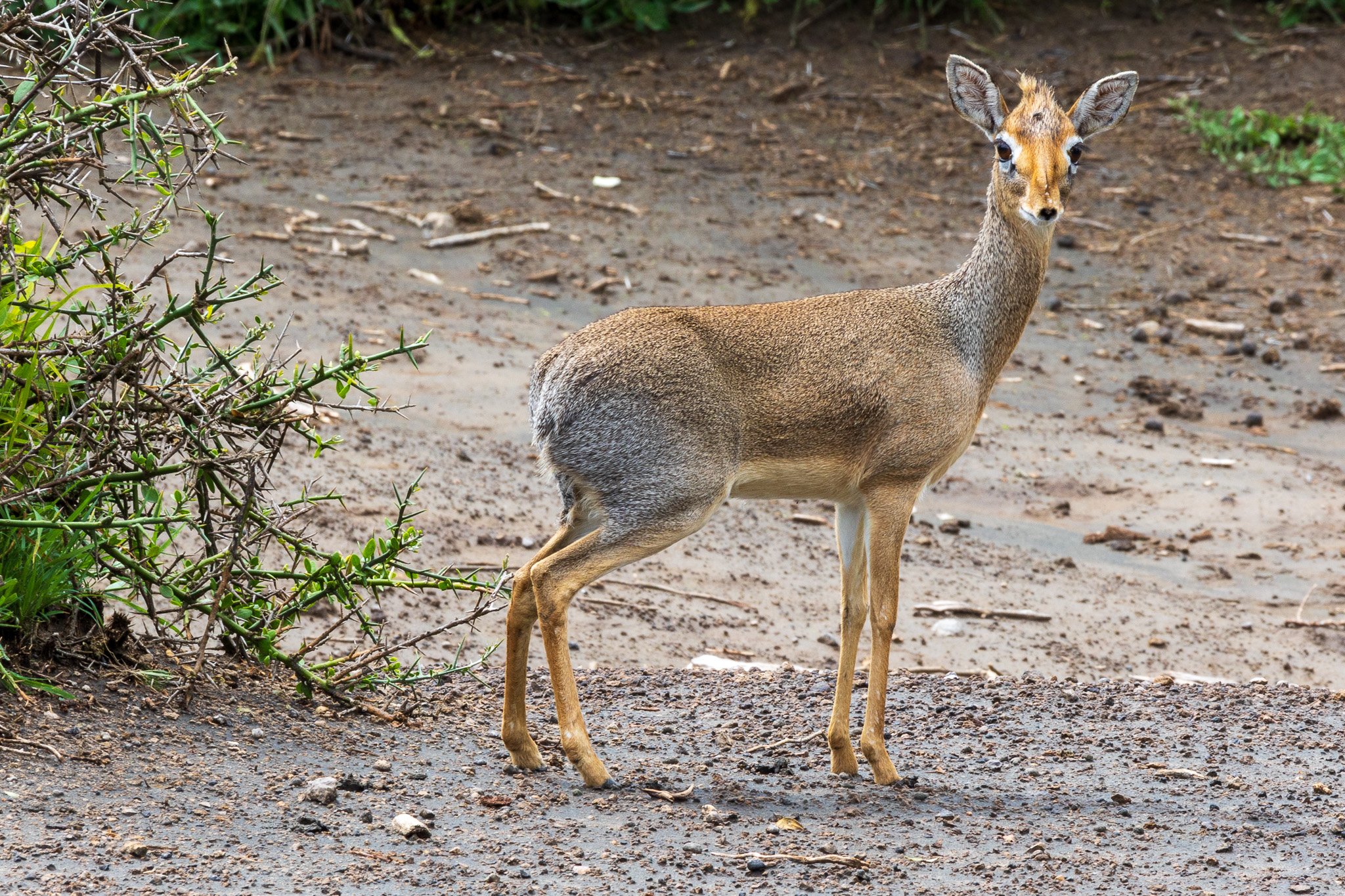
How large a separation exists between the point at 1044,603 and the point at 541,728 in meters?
3.16

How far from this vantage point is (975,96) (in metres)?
Result: 6.14

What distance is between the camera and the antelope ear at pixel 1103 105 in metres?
6.11


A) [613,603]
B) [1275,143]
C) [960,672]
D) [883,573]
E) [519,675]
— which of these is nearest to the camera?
[519,675]

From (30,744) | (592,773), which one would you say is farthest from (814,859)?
(30,744)

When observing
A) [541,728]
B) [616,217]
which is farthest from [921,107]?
[541,728]

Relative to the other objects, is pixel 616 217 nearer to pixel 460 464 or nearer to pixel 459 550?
pixel 460 464

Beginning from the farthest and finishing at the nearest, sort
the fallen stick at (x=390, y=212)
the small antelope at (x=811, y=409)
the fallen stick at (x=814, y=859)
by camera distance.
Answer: the fallen stick at (x=390, y=212) → the small antelope at (x=811, y=409) → the fallen stick at (x=814, y=859)

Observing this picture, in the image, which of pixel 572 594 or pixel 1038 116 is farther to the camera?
pixel 1038 116

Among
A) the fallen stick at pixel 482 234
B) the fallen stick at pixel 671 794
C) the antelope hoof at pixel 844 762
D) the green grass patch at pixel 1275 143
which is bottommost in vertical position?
the antelope hoof at pixel 844 762

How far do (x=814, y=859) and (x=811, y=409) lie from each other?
1.64 m

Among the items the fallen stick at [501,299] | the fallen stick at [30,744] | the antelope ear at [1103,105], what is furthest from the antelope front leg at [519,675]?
the fallen stick at [501,299]

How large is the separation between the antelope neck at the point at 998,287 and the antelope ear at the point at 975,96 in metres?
0.29

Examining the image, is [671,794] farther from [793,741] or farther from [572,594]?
[793,741]

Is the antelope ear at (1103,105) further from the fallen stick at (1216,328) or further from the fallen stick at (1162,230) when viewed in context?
the fallen stick at (1162,230)
